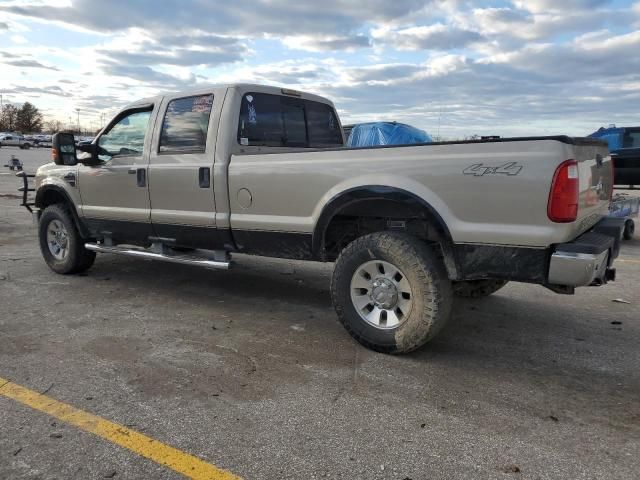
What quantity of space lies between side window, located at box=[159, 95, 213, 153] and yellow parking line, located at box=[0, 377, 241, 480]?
8.36ft

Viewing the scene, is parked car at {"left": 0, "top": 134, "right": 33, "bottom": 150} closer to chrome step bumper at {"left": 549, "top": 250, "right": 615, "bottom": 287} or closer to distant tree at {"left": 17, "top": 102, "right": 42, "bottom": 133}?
distant tree at {"left": 17, "top": 102, "right": 42, "bottom": 133}

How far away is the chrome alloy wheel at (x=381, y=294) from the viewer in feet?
12.8

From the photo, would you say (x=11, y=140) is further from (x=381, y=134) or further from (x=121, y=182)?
(x=121, y=182)

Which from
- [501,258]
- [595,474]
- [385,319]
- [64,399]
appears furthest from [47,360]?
[595,474]

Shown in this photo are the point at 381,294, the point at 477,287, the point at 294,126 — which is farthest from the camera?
the point at 294,126

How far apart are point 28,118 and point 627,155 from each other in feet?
395

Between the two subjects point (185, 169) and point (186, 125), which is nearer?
point (185, 169)

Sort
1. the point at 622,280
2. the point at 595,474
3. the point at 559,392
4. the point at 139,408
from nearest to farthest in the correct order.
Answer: the point at 595,474 → the point at 139,408 → the point at 559,392 → the point at 622,280

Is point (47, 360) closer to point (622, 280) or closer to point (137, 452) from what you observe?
point (137, 452)

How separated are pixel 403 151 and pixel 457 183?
18.4 inches

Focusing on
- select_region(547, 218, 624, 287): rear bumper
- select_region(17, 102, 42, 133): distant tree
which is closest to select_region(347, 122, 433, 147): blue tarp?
select_region(547, 218, 624, 287): rear bumper

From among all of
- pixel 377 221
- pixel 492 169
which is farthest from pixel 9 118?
pixel 492 169

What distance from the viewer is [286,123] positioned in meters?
5.44

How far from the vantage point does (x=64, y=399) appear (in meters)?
3.21
